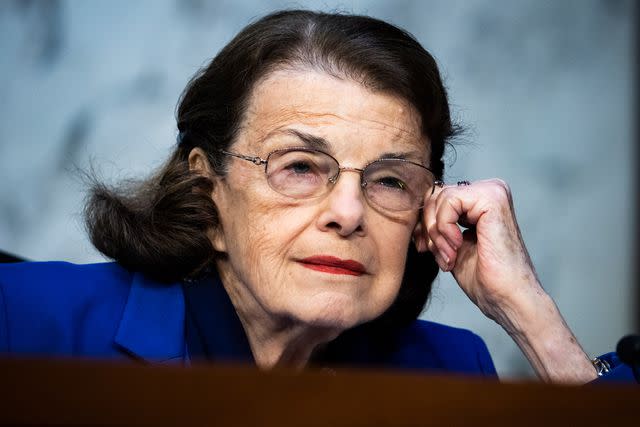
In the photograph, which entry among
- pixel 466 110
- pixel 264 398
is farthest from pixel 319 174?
pixel 466 110

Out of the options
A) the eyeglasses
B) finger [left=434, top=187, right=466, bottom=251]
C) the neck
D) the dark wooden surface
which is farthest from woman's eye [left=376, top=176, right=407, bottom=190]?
the dark wooden surface

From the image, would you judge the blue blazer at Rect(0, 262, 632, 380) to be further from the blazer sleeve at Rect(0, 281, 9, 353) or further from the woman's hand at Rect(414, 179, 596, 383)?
the woman's hand at Rect(414, 179, 596, 383)

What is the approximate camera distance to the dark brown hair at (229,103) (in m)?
2.03

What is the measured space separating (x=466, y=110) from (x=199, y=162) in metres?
1.69

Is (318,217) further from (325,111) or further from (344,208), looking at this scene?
(325,111)

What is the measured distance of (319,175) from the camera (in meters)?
1.91

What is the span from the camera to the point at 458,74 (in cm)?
372

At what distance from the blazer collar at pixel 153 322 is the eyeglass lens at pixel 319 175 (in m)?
0.39

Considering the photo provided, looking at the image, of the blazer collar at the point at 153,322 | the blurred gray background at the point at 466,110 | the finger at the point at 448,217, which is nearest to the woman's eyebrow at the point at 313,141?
the finger at the point at 448,217

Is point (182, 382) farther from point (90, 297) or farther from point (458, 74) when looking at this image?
point (458, 74)

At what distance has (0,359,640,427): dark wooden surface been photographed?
69 cm

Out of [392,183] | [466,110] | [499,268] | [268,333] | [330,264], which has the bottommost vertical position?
[268,333]

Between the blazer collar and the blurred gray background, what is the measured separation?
1.33 metres

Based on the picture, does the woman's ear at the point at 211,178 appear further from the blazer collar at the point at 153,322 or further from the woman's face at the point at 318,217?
the blazer collar at the point at 153,322
